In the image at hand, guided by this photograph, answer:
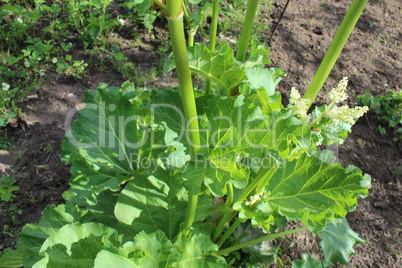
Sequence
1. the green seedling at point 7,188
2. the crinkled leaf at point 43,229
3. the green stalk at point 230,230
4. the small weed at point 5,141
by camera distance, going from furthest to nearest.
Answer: the small weed at point 5,141, the green seedling at point 7,188, the green stalk at point 230,230, the crinkled leaf at point 43,229

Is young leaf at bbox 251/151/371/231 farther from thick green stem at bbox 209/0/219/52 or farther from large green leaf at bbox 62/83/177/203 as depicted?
thick green stem at bbox 209/0/219/52

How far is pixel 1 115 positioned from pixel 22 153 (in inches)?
15.6

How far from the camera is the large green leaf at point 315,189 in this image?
1653 mm

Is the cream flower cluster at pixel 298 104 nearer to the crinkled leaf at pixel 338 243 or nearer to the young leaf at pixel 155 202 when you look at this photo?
the young leaf at pixel 155 202

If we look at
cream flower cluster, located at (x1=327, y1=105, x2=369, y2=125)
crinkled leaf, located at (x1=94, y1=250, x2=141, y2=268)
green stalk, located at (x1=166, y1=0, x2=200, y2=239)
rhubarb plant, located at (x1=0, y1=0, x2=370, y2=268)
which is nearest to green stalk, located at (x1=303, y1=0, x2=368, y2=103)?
rhubarb plant, located at (x1=0, y1=0, x2=370, y2=268)

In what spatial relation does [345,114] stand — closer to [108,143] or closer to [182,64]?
[182,64]

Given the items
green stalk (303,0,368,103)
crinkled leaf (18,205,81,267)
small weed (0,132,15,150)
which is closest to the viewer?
green stalk (303,0,368,103)

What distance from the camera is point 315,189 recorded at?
180 centimetres

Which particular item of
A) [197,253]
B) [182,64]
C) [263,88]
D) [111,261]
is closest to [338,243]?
[197,253]

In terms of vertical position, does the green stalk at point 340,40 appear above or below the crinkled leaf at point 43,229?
above

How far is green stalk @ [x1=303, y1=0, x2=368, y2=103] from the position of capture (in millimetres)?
1063

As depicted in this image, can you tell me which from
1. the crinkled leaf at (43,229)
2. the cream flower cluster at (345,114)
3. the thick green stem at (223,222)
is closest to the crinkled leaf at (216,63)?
the cream flower cluster at (345,114)

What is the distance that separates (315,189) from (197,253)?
2.24ft

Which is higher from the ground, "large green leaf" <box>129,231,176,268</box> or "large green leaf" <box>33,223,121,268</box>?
"large green leaf" <box>129,231,176,268</box>
